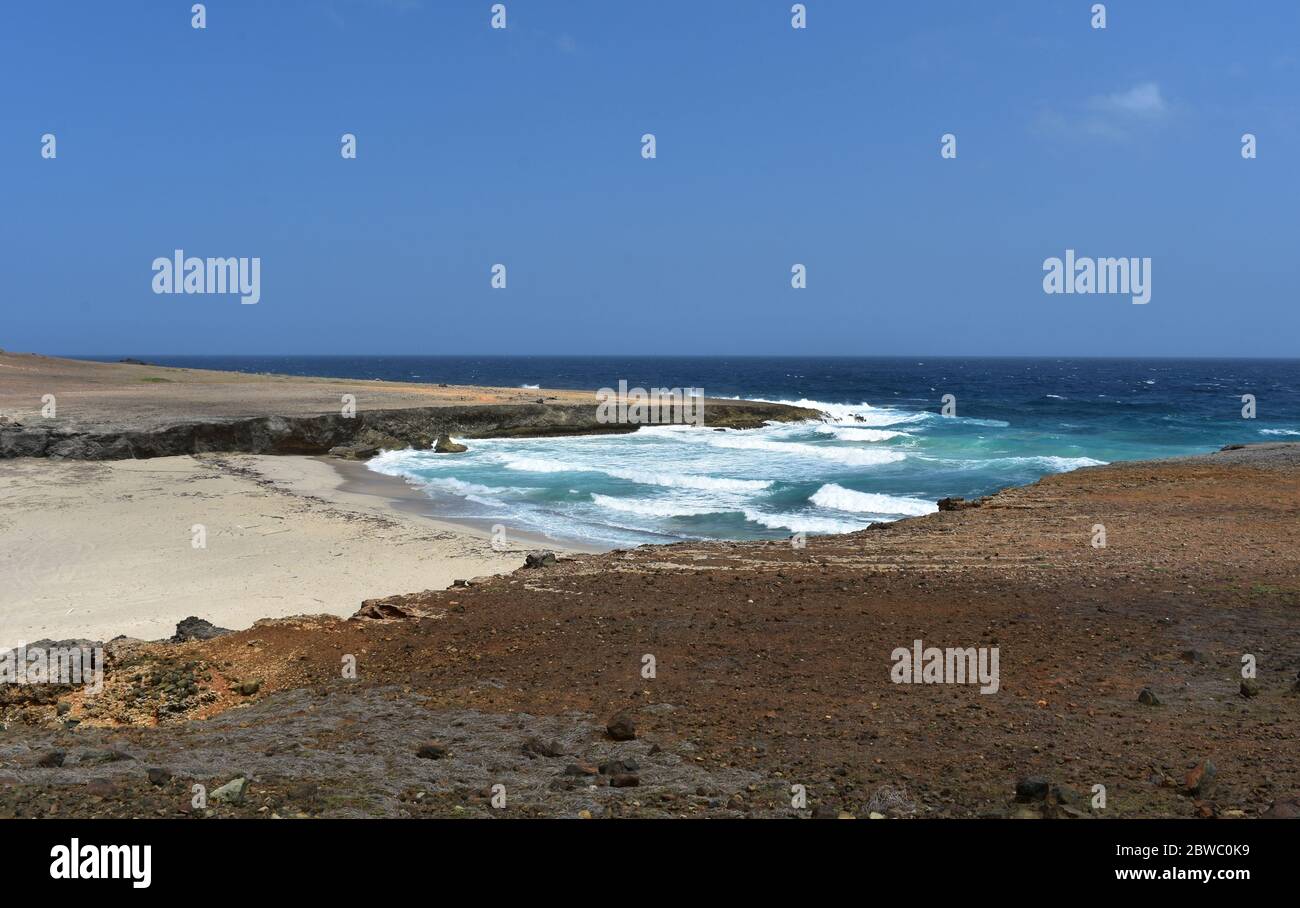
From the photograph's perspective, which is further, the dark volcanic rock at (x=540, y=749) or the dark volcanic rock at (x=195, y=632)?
the dark volcanic rock at (x=195, y=632)

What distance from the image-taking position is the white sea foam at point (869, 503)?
22078 mm

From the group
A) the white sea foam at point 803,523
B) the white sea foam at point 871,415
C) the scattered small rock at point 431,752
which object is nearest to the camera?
the scattered small rock at point 431,752

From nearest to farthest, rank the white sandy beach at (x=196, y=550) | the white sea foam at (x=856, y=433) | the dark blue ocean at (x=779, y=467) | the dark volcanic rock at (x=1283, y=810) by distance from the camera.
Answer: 1. the dark volcanic rock at (x=1283, y=810)
2. the white sandy beach at (x=196, y=550)
3. the dark blue ocean at (x=779, y=467)
4. the white sea foam at (x=856, y=433)

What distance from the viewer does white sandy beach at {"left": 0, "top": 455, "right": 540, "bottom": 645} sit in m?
12.5

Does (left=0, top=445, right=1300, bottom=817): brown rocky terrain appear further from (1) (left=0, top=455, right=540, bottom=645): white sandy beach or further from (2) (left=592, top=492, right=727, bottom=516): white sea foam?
(2) (left=592, top=492, right=727, bottom=516): white sea foam

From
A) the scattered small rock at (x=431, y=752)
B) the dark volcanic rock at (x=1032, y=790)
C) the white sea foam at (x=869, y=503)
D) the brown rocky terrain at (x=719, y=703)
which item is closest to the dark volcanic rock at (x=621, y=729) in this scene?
the brown rocky terrain at (x=719, y=703)

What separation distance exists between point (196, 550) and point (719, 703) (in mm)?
12769

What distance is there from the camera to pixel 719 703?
685cm

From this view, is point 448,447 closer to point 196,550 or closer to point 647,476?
point 647,476

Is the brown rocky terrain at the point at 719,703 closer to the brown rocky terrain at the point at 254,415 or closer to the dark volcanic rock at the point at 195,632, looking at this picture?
the dark volcanic rock at the point at 195,632

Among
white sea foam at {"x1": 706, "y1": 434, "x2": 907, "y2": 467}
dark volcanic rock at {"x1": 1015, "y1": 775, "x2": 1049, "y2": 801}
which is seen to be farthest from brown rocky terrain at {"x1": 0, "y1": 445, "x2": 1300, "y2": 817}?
white sea foam at {"x1": 706, "y1": 434, "x2": 907, "y2": 467}

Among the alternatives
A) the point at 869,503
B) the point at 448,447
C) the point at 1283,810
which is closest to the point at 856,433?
the point at 448,447

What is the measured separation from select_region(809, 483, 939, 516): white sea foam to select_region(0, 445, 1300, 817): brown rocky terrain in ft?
33.0

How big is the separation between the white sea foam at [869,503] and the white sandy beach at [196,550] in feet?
30.5
